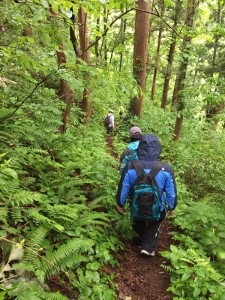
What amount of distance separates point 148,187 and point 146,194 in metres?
0.12

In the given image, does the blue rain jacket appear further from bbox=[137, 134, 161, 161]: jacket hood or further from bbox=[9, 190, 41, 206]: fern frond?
bbox=[9, 190, 41, 206]: fern frond

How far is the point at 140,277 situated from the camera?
452 cm

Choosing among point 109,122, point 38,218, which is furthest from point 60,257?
point 109,122

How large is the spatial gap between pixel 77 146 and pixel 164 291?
188 inches

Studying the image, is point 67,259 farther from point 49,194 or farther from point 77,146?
point 77,146

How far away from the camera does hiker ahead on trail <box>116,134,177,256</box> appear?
14.8 feet

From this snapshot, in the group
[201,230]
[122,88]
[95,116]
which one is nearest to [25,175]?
[122,88]

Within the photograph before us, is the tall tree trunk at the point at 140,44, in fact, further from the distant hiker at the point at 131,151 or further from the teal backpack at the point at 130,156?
the teal backpack at the point at 130,156

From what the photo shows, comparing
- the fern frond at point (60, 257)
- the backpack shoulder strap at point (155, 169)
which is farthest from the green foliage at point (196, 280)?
the fern frond at point (60, 257)

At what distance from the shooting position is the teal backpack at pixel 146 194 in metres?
4.50

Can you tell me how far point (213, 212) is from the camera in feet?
17.9

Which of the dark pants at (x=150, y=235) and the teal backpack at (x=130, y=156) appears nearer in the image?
the dark pants at (x=150, y=235)

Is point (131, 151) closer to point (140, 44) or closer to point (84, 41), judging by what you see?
point (84, 41)

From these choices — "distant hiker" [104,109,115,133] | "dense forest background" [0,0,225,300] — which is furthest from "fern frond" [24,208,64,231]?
"distant hiker" [104,109,115,133]
